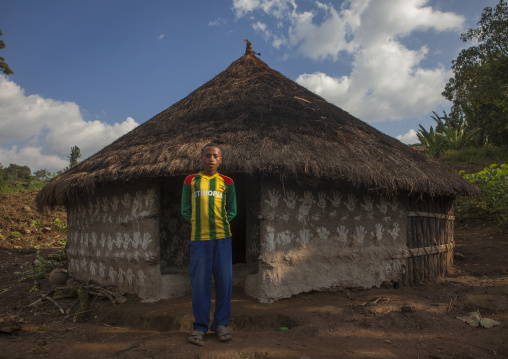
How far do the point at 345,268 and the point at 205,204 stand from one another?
7.95ft

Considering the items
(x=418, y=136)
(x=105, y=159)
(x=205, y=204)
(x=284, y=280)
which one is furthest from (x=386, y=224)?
(x=418, y=136)

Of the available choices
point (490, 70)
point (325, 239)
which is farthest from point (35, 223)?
point (490, 70)

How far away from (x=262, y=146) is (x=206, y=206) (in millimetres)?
1411

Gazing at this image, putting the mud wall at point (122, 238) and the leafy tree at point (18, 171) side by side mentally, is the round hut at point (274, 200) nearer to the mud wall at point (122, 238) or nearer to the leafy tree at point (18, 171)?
the mud wall at point (122, 238)

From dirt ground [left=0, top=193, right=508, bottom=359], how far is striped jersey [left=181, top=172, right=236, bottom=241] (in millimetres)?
969

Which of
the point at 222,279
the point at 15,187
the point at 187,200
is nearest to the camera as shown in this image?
the point at 222,279

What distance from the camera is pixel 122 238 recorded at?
5066 mm

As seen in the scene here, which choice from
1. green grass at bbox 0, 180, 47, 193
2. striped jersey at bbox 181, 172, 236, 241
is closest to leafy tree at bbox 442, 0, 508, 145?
striped jersey at bbox 181, 172, 236, 241

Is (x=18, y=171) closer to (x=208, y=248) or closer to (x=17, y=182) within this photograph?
(x=17, y=182)

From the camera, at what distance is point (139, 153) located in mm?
5059

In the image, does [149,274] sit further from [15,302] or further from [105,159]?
[15,302]

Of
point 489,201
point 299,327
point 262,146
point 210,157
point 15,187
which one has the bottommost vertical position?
point 299,327

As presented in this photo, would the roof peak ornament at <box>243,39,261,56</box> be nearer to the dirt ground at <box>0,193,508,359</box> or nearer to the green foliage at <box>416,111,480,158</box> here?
the dirt ground at <box>0,193,508,359</box>

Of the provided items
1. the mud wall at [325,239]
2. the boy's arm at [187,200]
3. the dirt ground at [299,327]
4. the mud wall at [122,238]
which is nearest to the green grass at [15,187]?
the dirt ground at [299,327]
